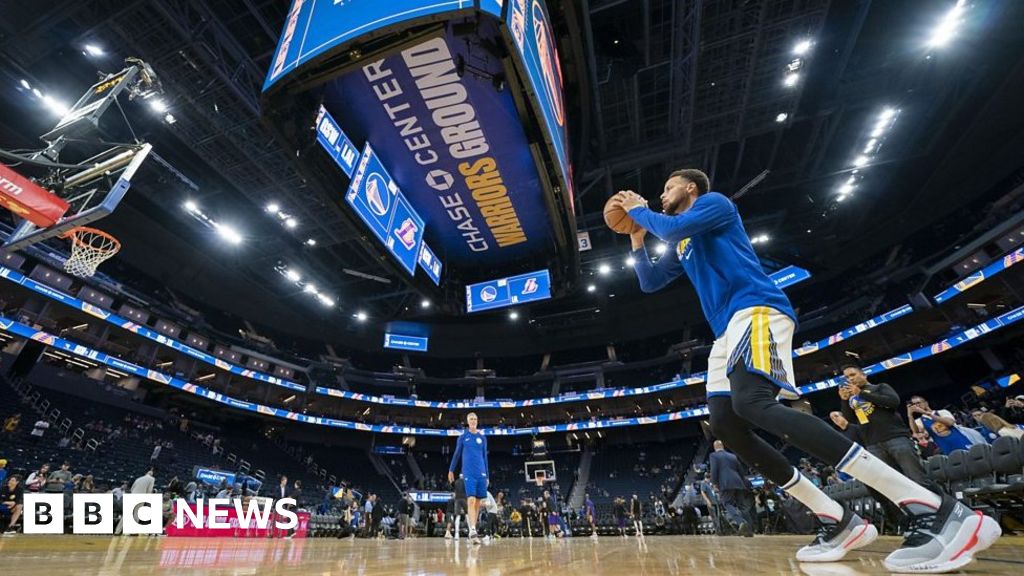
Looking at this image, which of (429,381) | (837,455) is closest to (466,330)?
(429,381)

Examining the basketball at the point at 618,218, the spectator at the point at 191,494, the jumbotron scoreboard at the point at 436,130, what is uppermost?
the jumbotron scoreboard at the point at 436,130

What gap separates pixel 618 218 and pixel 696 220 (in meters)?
0.53

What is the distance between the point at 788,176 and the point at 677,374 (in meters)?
14.1

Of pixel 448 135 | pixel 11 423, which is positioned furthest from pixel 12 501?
pixel 448 135

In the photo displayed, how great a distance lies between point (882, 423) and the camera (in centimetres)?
396

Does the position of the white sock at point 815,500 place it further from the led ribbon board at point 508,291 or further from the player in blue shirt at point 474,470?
the led ribbon board at point 508,291

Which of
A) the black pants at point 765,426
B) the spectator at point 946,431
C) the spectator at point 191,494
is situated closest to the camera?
the black pants at point 765,426

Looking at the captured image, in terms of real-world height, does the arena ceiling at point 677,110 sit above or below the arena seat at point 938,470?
above

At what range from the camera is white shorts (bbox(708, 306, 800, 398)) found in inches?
68.2

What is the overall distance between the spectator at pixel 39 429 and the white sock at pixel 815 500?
19986 millimetres

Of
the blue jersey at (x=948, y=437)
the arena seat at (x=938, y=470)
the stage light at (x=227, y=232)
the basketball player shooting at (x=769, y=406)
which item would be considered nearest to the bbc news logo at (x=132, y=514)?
the basketball player shooting at (x=769, y=406)

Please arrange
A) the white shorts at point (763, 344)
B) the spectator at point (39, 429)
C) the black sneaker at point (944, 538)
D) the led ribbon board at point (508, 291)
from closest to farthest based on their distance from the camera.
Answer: the black sneaker at point (944, 538)
the white shorts at point (763, 344)
the led ribbon board at point (508, 291)
the spectator at point (39, 429)

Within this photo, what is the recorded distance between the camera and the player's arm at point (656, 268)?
2.55 m

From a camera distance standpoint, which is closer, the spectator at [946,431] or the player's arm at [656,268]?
the player's arm at [656,268]
